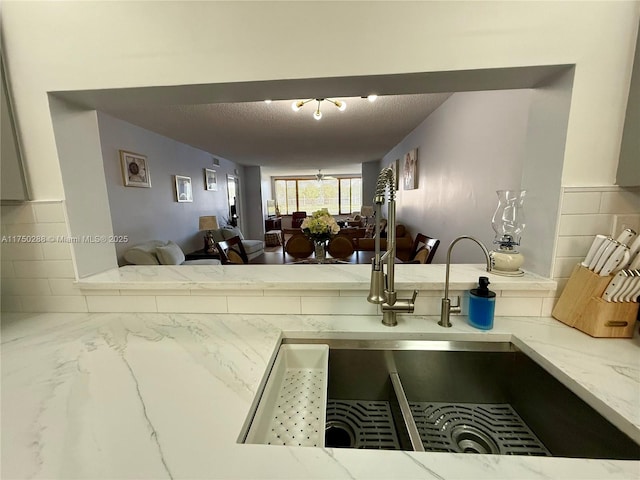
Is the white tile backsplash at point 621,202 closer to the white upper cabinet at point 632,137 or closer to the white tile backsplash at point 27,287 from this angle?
the white upper cabinet at point 632,137

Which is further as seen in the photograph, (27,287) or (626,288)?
(27,287)

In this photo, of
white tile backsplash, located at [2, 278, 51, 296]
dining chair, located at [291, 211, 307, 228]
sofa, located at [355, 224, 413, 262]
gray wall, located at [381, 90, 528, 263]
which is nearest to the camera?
white tile backsplash, located at [2, 278, 51, 296]

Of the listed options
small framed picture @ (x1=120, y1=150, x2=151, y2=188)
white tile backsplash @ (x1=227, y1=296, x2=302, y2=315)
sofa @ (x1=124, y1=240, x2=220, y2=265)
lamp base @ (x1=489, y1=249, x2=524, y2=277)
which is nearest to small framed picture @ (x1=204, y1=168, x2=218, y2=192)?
small framed picture @ (x1=120, y1=150, x2=151, y2=188)

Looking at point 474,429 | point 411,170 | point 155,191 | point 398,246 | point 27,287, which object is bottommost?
point 474,429

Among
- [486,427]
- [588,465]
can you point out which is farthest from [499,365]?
[588,465]

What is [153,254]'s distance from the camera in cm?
301

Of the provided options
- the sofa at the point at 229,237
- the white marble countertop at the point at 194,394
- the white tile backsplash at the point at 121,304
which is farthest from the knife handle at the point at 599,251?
the sofa at the point at 229,237

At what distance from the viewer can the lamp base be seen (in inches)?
38.6

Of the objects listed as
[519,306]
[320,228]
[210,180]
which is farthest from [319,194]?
[519,306]

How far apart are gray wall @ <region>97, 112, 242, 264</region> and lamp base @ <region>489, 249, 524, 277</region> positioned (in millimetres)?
3464

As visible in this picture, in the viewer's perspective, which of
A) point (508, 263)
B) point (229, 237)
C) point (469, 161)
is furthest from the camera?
point (229, 237)

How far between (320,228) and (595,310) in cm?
196

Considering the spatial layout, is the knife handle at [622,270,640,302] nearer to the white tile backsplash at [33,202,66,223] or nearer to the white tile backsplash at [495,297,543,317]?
the white tile backsplash at [495,297,543,317]

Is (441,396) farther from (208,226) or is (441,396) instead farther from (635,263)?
(208,226)
